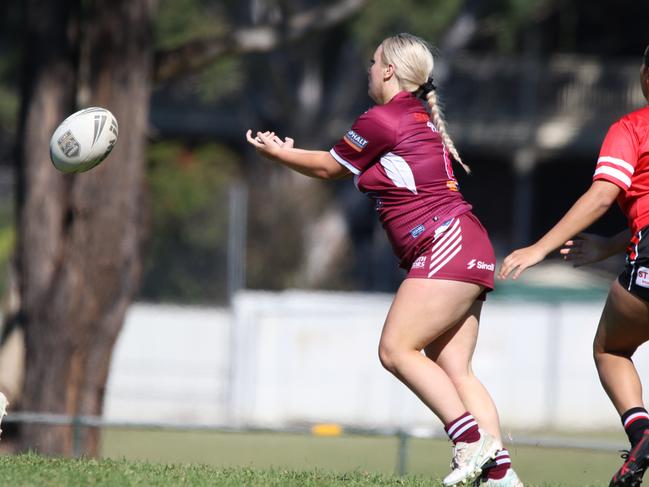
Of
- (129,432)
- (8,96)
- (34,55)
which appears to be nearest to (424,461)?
(129,432)

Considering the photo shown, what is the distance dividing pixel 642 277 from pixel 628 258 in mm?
113

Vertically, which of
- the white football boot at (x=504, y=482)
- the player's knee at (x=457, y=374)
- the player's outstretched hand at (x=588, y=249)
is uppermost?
the player's outstretched hand at (x=588, y=249)

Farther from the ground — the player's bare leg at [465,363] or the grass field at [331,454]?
the player's bare leg at [465,363]

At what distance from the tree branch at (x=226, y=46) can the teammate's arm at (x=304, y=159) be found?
8265 mm

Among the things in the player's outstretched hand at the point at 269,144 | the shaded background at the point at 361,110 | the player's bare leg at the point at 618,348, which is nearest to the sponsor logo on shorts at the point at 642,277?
the player's bare leg at the point at 618,348

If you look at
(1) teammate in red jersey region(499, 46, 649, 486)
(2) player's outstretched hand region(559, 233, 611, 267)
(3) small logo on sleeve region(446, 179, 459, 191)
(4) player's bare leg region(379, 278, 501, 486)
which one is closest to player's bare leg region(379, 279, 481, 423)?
(4) player's bare leg region(379, 278, 501, 486)

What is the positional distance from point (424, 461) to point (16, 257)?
5089 millimetres

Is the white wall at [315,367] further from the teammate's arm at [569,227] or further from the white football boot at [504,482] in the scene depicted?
the teammate's arm at [569,227]

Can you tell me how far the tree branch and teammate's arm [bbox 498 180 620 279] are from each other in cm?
909

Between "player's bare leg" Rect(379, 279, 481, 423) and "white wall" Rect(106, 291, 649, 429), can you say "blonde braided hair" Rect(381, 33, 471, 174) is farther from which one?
"white wall" Rect(106, 291, 649, 429)

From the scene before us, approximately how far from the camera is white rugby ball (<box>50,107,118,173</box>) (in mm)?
6723

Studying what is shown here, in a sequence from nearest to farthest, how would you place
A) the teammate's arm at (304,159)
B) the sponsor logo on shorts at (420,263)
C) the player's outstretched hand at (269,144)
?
the sponsor logo on shorts at (420,263), the teammate's arm at (304,159), the player's outstretched hand at (269,144)

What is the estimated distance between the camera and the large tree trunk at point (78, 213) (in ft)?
43.2

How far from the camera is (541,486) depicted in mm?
6508
